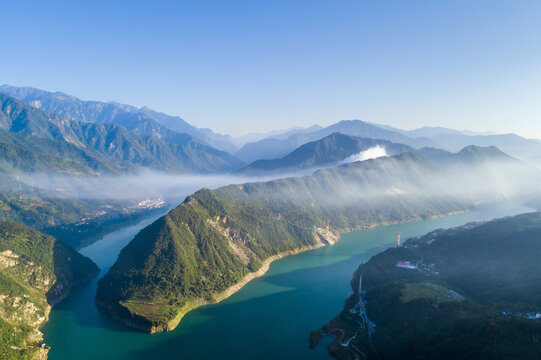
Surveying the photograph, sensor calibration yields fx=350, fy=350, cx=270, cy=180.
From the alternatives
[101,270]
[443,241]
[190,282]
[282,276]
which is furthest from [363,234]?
[101,270]

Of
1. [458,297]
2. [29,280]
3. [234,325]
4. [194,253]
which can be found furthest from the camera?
[194,253]

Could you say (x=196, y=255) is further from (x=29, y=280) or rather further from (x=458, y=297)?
(x=458, y=297)

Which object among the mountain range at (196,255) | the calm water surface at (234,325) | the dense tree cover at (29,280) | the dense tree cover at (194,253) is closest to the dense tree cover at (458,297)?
the calm water surface at (234,325)

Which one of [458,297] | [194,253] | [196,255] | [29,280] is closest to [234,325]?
[196,255]

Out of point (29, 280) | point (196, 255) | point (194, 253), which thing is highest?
point (194, 253)

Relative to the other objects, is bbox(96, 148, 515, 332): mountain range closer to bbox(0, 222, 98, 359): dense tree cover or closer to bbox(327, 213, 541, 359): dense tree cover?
bbox(0, 222, 98, 359): dense tree cover

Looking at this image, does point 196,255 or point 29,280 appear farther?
point 196,255
